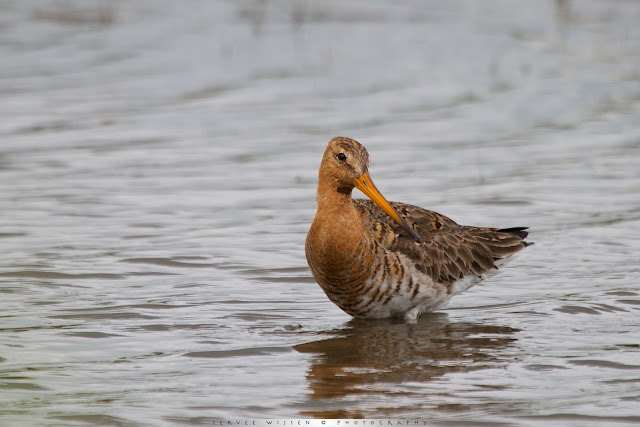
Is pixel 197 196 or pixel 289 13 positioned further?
pixel 289 13

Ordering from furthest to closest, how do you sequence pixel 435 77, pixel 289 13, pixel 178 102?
pixel 289 13
pixel 435 77
pixel 178 102

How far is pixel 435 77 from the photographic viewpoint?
16.5 metres

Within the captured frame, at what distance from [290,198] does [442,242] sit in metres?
3.01

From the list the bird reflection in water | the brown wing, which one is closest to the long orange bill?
the brown wing

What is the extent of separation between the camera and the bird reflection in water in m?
6.93

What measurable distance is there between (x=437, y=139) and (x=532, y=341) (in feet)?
19.8

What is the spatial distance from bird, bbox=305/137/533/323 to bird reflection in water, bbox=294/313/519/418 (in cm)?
18

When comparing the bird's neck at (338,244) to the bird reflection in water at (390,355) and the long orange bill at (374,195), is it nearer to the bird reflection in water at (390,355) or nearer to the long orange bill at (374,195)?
the long orange bill at (374,195)

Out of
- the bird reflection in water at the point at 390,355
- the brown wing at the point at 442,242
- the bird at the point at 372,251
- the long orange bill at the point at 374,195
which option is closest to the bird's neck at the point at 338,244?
the bird at the point at 372,251

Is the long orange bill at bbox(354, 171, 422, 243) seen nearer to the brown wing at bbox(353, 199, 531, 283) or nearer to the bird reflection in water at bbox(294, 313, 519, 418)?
the brown wing at bbox(353, 199, 531, 283)

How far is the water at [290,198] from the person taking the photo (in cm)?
700

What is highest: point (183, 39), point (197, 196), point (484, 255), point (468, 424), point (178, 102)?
point (183, 39)

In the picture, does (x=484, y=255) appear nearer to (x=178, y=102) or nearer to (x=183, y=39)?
(x=178, y=102)

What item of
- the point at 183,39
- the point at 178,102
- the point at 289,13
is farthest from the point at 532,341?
the point at 289,13
